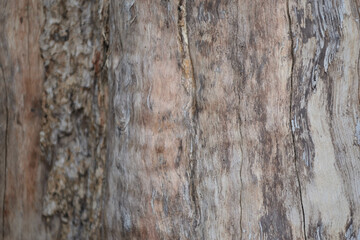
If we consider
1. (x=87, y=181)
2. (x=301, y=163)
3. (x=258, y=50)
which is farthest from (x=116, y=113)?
(x=301, y=163)

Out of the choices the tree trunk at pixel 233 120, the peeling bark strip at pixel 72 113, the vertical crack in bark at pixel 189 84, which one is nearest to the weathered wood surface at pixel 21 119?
the peeling bark strip at pixel 72 113

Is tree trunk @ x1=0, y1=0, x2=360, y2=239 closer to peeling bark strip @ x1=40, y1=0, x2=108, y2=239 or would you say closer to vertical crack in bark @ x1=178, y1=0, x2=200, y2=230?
vertical crack in bark @ x1=178, y1=0, x2=200, y2=230

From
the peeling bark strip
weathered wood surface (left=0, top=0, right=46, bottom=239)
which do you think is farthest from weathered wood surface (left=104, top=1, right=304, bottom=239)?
weathered wood surface (left=0, top=0, right=46, bottom=239)

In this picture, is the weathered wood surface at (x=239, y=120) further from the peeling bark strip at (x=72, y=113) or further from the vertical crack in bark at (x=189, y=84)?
the peeling bark strip at (x=72, y=113)

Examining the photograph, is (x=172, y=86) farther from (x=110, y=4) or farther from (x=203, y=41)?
(x=110, y=4)

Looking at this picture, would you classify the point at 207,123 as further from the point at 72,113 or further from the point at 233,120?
the point at 72,113

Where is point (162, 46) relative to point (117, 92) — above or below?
above

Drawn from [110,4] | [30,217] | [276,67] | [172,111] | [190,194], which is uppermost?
[110,4]

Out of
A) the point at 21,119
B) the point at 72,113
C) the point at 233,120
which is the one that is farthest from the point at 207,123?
the point at 21,119
